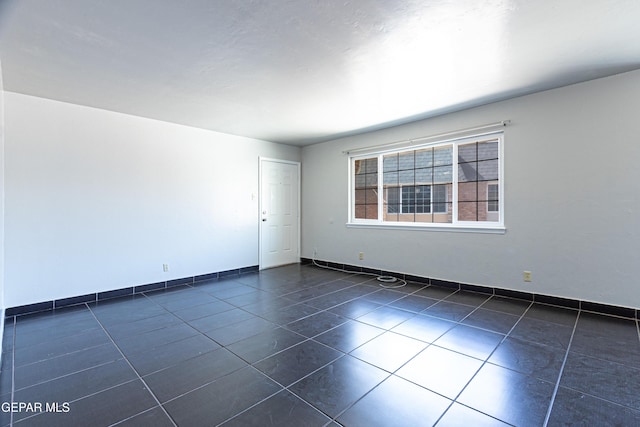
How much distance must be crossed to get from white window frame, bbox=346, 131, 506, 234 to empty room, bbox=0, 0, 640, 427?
0.11 ft

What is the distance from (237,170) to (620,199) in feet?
16.2

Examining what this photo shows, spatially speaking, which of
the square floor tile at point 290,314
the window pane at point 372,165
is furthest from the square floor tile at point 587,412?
the window pane at point 372,165

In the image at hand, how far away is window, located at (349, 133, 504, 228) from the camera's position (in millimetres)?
3848

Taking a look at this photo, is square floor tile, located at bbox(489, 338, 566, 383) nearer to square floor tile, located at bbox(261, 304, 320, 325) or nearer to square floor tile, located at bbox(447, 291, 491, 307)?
square floor tile, located at bbox(447, 291, 491, 307)

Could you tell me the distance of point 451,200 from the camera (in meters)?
4.22

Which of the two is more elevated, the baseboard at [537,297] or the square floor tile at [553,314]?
the baseboard at [537,297]

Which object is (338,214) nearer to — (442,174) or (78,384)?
(442,174)

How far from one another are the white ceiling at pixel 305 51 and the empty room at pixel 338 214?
2 cm

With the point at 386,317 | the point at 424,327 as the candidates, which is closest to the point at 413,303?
the point at 386,317

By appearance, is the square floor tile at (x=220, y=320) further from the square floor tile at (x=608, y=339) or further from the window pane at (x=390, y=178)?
the window pane at (x=390, y=178)

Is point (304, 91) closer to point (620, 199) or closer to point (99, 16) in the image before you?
point (99, 16)

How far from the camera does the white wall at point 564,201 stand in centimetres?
290

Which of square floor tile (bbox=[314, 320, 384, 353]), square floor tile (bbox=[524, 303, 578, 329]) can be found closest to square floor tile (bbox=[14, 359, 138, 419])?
square floor tile (bbox=[314, 320, 384, 353])

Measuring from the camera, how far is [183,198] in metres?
4.45
